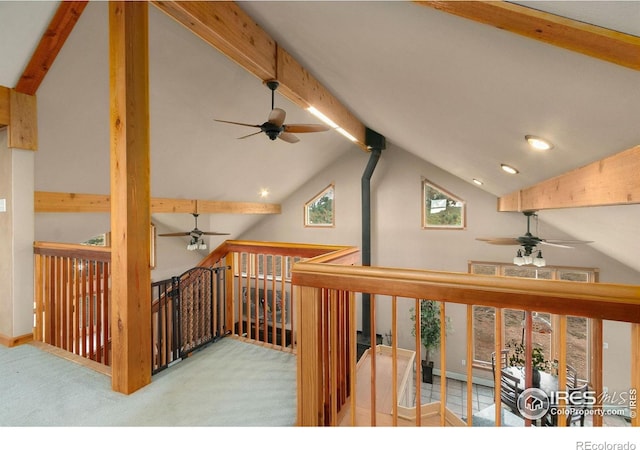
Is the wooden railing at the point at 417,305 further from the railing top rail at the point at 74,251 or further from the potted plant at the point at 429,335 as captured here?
the potted plant at the point at 429,335

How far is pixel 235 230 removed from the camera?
7883 millimetres

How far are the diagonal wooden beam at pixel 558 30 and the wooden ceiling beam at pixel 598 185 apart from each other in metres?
0.88

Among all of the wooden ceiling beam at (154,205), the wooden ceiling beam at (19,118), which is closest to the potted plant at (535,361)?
the wooden ceiling beam at (19,118)

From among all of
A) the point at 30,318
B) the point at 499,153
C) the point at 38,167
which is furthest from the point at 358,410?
the point at 38,167

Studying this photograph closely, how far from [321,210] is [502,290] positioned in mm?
6866

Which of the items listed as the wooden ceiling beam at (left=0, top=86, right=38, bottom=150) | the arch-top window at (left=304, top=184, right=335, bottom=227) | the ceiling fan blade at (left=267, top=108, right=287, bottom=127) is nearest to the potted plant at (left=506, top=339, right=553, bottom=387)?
the ceiling fan blade at (left=267, top=108, right=287, bottom=127)

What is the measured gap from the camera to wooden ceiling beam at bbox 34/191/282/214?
3689mm

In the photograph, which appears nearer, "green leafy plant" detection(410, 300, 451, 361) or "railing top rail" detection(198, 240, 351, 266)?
"railing top rail" detection(198, 240, 351, 266)

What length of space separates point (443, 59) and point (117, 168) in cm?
197

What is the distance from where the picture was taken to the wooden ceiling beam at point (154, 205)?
3.69m

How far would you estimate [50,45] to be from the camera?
2428 millimetres

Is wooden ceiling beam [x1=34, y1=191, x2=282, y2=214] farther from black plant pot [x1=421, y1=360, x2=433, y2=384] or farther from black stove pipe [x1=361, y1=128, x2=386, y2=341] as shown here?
black plant pot [x1=421, y1=360, x2=433, y2=384]

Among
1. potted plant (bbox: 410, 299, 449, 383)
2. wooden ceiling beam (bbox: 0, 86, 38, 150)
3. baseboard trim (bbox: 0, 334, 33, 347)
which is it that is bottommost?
potted plant (bbox: 410, 299, 449, 383)

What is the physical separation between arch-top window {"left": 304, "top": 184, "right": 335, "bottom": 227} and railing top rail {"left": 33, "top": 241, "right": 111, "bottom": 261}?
568 cm
